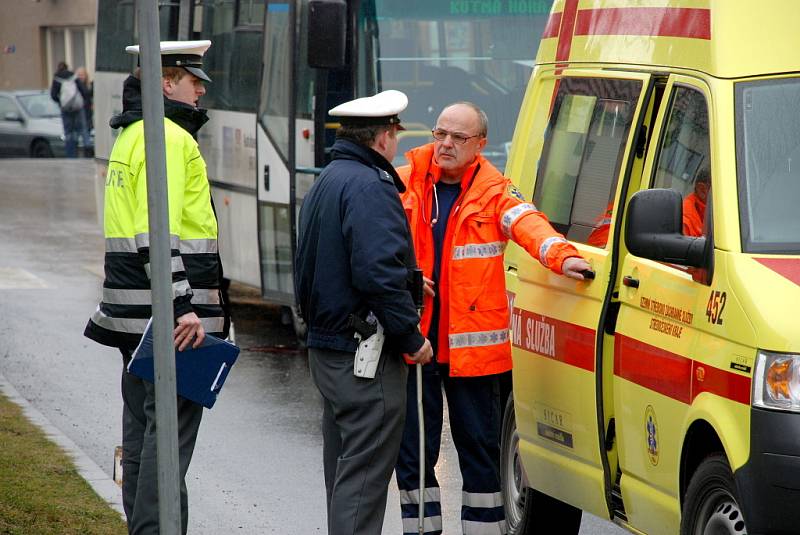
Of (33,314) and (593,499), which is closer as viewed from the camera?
(593,499)

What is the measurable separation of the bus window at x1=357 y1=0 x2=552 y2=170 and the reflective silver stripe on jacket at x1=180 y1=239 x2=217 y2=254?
234 inches

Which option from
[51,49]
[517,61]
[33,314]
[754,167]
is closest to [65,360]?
[33,314]

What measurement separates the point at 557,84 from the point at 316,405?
412 centimetres

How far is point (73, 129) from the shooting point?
34.6m

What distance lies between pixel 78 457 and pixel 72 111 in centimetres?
2657

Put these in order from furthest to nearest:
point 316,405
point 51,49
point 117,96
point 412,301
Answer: point 51,49 → point 117,96 → point 316,405 → point 412,301

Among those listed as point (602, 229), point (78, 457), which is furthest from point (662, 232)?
point (78, 457)

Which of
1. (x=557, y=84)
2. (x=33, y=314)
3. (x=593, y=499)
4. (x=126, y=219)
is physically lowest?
(x=33, y=314)

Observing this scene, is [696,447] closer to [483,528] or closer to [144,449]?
[483,528]

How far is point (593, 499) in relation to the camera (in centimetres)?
612

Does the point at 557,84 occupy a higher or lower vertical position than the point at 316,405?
higher

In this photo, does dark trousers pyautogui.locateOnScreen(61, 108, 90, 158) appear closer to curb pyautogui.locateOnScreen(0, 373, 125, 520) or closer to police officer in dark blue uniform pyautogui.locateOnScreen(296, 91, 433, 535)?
curb pyautogui.locateOnScreen(0, 373, 125, 520)

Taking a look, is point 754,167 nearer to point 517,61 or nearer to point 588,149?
point 588,149

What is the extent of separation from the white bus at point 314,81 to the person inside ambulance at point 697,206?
5568 mm
